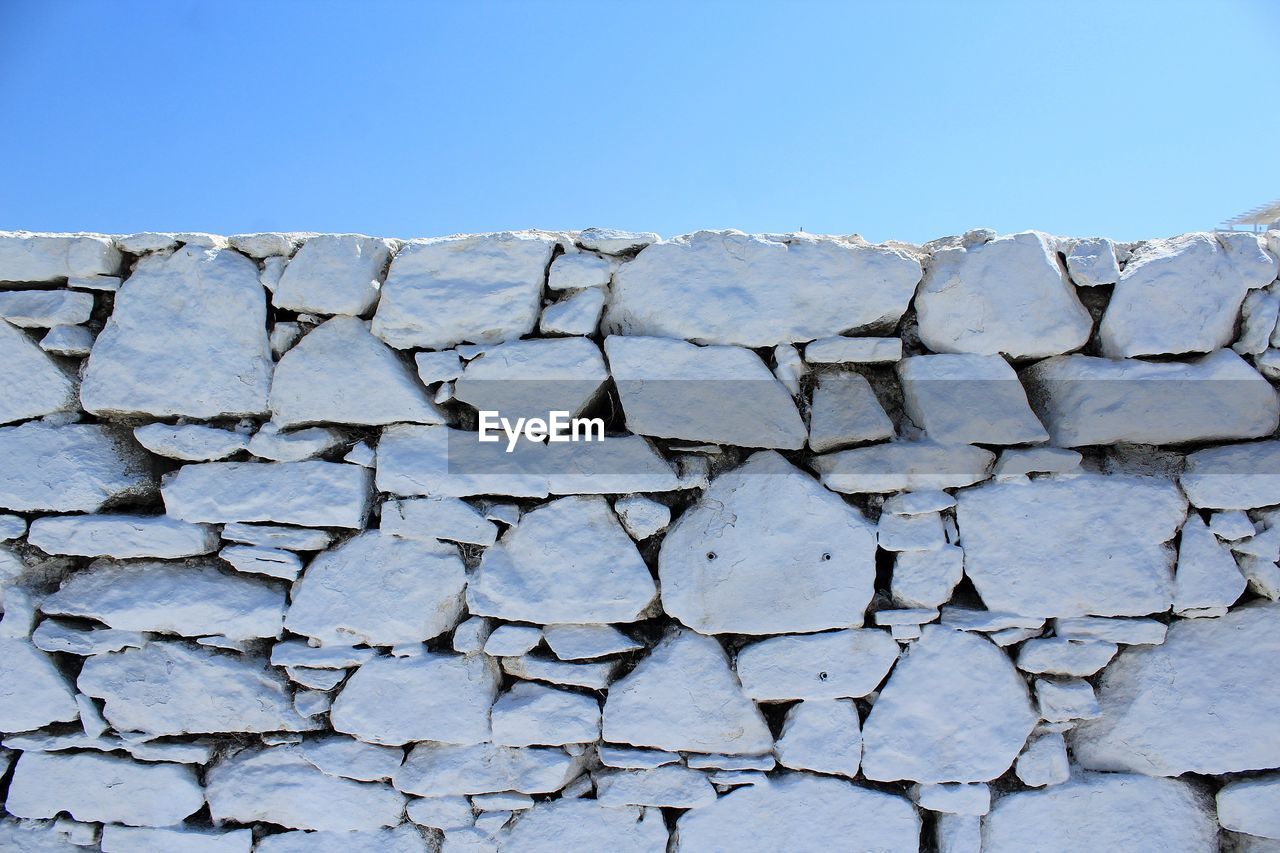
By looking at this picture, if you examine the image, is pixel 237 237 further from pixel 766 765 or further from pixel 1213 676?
pixel 1213 676

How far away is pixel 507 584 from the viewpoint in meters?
2.01

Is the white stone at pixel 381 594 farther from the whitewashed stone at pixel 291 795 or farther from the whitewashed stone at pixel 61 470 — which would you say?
the whitewashed stone at pixel 61 470

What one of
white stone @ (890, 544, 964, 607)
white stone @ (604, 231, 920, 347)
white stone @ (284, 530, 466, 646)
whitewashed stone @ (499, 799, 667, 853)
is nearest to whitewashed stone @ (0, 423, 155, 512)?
white stone @ (284, 530, 466, 646)

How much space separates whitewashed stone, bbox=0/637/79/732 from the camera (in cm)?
211

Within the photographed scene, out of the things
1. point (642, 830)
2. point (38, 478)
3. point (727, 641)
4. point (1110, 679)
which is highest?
point (38, 478)

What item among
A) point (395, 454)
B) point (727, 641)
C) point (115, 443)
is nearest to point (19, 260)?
point (115, 443)

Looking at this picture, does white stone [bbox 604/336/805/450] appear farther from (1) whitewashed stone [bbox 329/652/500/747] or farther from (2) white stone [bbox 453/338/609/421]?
(1) whitewashed stone [bbox 329/652/500/747]

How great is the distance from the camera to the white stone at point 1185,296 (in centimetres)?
198

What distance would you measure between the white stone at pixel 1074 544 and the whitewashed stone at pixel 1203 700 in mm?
165

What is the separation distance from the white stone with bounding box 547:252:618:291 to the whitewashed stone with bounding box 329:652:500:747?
1037 millimetres

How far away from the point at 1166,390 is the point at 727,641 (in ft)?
4.31

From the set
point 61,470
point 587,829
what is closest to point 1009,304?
point 587,829

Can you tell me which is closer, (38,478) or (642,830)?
Answer: (642,830)

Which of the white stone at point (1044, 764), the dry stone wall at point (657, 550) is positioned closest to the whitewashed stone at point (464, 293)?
the dry stone wall at point (657, 550)
